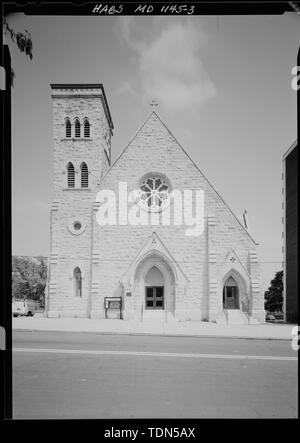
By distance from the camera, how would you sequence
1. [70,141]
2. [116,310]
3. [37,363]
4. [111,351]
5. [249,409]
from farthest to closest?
1. [70,141]
2. [116,310]
3. [111,351]
4. [37,363]
5. [249,409]

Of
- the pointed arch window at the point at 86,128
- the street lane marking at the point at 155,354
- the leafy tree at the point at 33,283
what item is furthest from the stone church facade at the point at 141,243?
the street lane marking at the point at 155,354

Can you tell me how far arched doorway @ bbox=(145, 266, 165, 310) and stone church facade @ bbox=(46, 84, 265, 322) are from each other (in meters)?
0.06

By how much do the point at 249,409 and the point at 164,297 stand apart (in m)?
18.8

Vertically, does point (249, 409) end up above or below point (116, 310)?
above

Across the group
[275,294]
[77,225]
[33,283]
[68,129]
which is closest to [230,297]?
[77,225]

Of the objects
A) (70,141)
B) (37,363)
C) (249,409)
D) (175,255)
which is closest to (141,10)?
(249,409)

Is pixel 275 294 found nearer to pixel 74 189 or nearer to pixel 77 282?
pixel 77 282

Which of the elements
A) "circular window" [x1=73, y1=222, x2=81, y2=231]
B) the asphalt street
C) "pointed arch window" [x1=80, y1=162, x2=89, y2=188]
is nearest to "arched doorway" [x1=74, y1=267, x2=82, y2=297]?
"circular window" [x1=73, y1=222, x2=81, y2=231]

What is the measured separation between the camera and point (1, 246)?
9.34ft

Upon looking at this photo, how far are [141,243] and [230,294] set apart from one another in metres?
6.50

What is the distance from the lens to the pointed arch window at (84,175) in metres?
26.1

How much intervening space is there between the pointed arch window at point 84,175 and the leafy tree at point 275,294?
2316 centimetres
